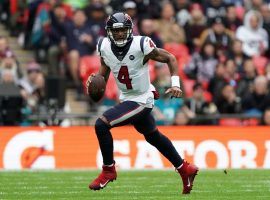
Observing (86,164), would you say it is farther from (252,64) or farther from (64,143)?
(252,64)

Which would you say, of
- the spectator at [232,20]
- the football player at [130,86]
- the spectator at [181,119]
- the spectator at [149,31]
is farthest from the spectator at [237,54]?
the football player at [130,86]

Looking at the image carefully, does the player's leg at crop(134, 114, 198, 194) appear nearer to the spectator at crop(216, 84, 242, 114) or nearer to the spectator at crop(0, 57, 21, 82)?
the spectator at crop(0, 57, 21, 82)

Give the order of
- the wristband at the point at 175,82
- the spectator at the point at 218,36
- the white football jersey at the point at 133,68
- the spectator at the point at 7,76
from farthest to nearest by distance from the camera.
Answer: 1. the spectator at the point at 218,36
2. the spectator at the point at 7,76
3. the white football jersey at the point at 133,68
4. the wristband at the point at 175,82

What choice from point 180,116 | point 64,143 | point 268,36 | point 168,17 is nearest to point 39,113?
point 64,143

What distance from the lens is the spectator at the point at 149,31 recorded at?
58.5 ft

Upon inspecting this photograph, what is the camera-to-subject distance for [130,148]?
51.4 ft

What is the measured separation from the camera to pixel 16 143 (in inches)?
605

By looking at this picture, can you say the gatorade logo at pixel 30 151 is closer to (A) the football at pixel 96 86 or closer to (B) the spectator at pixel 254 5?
(A) the football at pixel 96 86

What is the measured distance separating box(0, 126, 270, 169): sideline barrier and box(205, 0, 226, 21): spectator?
456 centimetres

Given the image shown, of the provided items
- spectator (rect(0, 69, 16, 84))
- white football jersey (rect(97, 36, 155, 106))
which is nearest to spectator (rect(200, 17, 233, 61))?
spectator (rect(0, 69, 16, 84))

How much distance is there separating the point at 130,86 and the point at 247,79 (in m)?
8.54

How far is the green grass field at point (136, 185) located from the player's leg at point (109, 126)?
0.60 ft

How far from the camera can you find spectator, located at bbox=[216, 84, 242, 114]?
57.8 feet

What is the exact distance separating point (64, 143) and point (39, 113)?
0.98m
